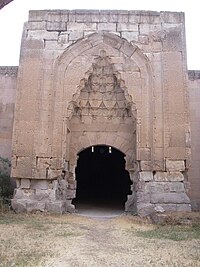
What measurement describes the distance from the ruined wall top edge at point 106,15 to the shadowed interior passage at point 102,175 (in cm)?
617

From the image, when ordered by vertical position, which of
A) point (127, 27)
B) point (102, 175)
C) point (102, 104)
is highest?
point (127, 27)

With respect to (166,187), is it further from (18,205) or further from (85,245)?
(18,205)

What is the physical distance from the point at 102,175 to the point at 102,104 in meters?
6.03

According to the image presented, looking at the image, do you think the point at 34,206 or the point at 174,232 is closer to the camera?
the point at 174,232

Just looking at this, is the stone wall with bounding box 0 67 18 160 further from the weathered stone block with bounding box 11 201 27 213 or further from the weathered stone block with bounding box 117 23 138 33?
the weathered stone block with bounding box 117 23 138 33

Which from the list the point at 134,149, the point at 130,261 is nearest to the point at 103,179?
the point at 134,149

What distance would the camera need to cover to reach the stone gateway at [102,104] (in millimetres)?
8250

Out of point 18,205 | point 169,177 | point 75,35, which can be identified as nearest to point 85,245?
point 18,205

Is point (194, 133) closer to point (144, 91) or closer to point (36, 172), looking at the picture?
point (144, 91)

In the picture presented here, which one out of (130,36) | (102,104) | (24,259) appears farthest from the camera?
(102,104)

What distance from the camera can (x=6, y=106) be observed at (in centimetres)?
1055

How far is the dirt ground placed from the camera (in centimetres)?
414

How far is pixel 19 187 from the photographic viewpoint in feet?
27.3

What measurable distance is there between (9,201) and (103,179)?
22.4ft
